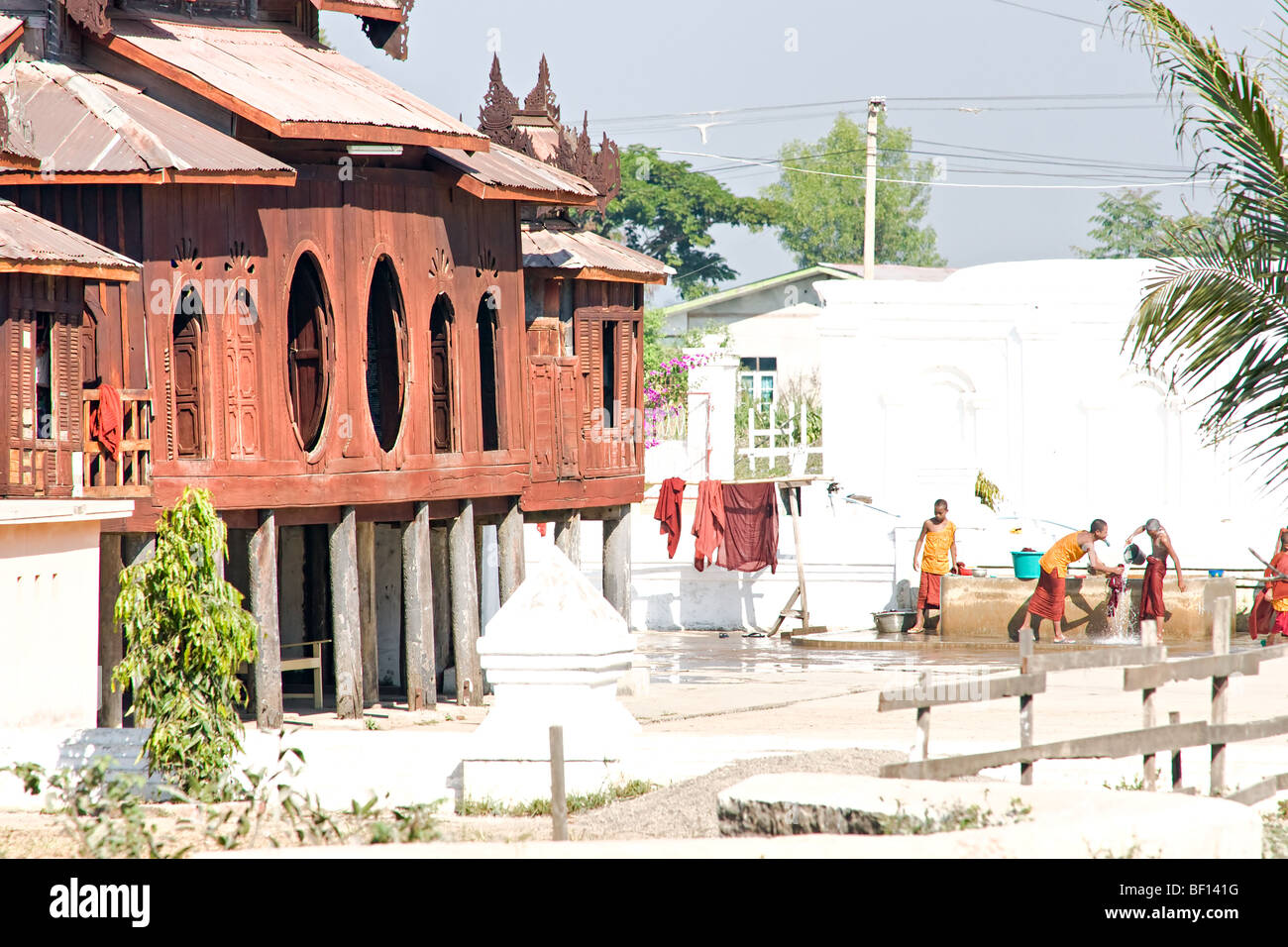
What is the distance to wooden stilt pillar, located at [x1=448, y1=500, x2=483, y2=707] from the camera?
18.3 meters

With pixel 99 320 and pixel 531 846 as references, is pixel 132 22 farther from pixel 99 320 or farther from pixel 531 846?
pixel 531 846

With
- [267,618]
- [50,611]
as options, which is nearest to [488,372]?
[267,618]

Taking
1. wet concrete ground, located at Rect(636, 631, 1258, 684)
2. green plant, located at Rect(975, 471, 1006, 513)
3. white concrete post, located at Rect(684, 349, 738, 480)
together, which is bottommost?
wet concrete ground, located at Rect(636, 631, 1258, 684)

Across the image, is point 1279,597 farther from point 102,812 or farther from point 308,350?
point 102,812

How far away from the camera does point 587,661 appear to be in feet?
37.1

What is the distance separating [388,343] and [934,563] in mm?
8560

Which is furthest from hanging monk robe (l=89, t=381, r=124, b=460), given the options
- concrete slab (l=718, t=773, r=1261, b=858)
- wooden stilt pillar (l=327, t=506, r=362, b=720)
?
concrete slab (l=718, t=773, r=1261, b=858)

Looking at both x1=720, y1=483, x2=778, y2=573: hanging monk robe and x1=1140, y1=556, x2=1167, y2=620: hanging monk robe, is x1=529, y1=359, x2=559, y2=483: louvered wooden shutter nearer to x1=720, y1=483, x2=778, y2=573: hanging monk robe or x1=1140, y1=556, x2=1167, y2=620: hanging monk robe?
x1=720, y1=483, x2=778, y2=573: hanging monk robe

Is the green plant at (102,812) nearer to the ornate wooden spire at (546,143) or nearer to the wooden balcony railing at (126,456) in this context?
the wooden balcony railing at (126,456)

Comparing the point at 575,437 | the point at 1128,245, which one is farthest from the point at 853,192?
the point at 575,437

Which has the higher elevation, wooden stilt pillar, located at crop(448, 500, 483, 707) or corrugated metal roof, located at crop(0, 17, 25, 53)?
corrugated metal roof, located at crop(0, 17, 25, 53)

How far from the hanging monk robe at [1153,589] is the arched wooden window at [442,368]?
346 inches

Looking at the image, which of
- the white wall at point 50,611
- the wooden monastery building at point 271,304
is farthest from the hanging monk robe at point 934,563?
the white wall at point 50,611

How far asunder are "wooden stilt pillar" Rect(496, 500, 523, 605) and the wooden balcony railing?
185 inches
